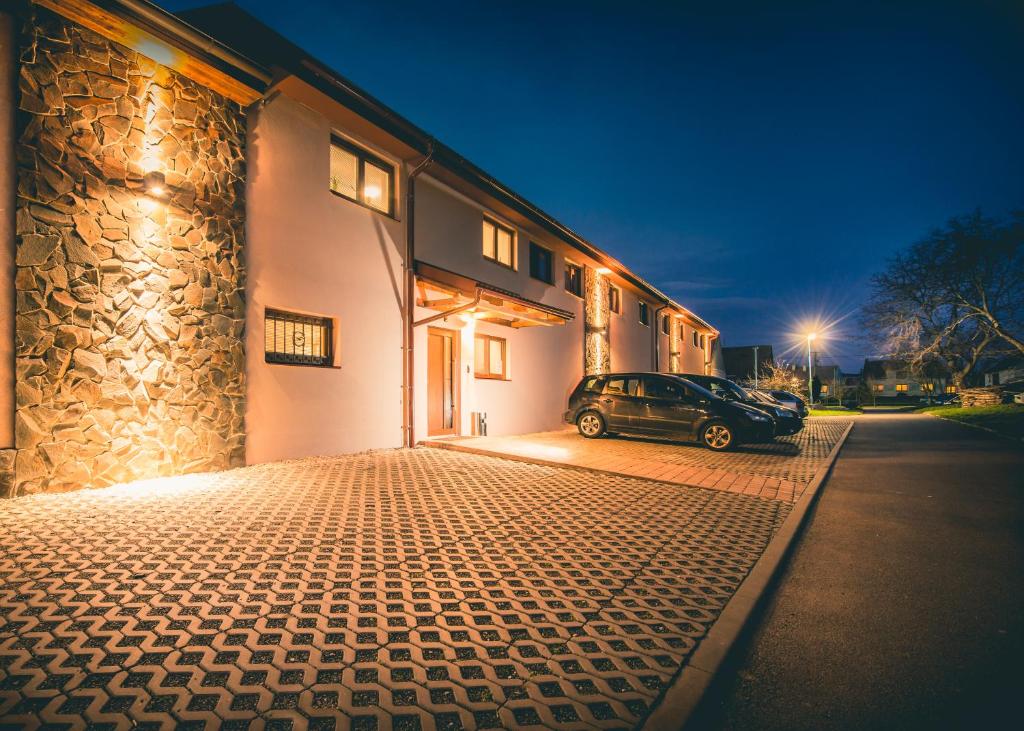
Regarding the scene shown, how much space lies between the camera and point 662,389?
11617mm

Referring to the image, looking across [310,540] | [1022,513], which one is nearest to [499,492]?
[310,540]

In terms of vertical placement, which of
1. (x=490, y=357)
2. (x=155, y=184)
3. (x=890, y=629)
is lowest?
(x=890, y=629)

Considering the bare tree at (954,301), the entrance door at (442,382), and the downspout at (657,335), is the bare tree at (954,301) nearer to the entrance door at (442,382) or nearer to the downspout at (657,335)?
the downspout at (657,335)

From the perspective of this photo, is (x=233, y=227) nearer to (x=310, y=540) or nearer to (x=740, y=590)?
(x=310, y=540)

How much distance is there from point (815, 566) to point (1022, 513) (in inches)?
147

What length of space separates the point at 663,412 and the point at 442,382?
527 centimetres

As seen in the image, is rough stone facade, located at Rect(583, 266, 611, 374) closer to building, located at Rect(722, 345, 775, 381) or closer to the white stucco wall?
the white stucco wall

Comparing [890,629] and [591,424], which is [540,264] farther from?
[890,629]

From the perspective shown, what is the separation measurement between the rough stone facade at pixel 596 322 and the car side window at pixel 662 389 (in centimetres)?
609

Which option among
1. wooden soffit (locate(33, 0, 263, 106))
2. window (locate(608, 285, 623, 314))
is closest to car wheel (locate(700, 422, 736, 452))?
window (locate(608, 285, 623, 314))

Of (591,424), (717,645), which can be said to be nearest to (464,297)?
(591,424)

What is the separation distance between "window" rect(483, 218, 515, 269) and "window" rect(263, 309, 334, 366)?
5395 millimetres

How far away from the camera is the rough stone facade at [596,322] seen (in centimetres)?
1816

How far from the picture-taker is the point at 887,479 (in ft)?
26.1
